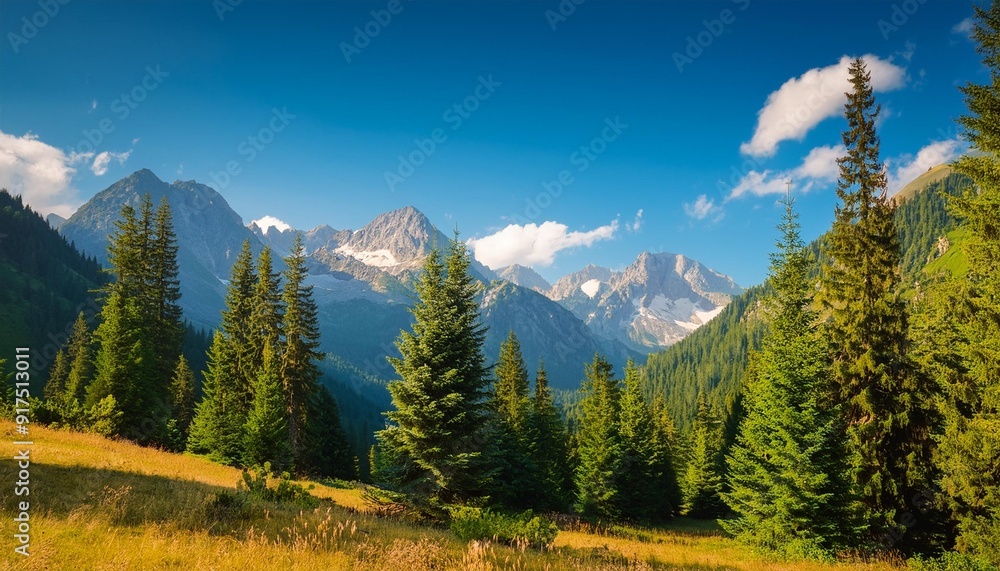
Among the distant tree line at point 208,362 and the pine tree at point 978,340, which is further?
the distant tree line at point 208,362

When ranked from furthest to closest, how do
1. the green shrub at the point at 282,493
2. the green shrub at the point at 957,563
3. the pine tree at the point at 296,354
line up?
the pine tree at the point at 296,354
the green shrub at the point at 957,563
the green shrub at the point at 282,493

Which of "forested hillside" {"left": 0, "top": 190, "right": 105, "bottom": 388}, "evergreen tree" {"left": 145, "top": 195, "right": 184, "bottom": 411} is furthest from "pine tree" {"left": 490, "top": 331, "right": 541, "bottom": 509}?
"forested hillside" {"left": 0, "top": 190, "right": 105, "bottom": 388}

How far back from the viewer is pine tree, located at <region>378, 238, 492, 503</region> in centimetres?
1695

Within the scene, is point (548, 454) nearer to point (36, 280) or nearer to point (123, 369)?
point (123, 369)

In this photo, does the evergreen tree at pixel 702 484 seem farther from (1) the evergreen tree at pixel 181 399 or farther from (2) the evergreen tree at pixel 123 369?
(2) the evergreen tree at pixel 123 369

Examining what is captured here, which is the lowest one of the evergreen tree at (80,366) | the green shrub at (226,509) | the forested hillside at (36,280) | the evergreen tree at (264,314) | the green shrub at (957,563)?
the green shrub at (957,563)

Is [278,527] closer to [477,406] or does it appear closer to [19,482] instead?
[19,482]

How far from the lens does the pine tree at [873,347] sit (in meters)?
18.6

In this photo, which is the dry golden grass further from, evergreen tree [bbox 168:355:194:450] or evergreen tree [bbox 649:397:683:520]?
evergreen tree [bbox 649:397:683:520]

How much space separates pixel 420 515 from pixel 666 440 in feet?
147

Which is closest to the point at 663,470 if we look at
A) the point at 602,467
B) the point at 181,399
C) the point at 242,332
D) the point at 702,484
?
the point at 702,484

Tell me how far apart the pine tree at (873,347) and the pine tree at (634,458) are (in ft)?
57.9

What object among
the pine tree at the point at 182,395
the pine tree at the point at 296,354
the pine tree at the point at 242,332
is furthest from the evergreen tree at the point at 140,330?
the pine tree at the point at 296,354

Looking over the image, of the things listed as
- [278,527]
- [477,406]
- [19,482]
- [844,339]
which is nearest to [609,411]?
[844,339]
